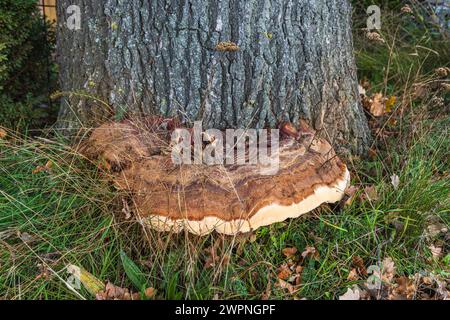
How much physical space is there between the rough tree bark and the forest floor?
52 centimetres

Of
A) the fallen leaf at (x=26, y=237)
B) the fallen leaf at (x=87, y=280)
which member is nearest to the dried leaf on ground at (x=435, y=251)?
the fallen leaf at (x=87, y=280)

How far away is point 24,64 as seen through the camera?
433 cm

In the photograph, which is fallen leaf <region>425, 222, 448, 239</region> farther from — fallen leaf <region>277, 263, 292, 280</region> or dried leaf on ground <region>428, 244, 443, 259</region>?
fallen leaf <region>277, 263, 292, 280</region>

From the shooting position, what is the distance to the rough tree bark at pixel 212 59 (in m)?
3.06

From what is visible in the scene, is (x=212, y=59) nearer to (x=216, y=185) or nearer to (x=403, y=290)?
(x=216, y=185)

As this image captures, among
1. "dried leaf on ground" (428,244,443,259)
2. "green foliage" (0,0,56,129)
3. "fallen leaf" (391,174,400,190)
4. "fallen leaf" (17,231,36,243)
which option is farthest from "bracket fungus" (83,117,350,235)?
"green foliage" (0,0,56,129)

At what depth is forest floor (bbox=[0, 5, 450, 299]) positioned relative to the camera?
2730 millimetres

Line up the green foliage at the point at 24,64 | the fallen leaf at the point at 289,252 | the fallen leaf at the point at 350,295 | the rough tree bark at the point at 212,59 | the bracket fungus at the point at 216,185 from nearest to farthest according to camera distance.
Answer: the bracket fungus at the point at 216,185
the fallen leaf at the point at 350,295
the fallen leaf at the point at 289,252
the rough tree bark at the point at 212,59
the green foliage at the point at 24,64

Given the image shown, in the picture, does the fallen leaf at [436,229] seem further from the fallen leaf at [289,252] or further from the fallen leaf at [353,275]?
the fallen leaf at [289,252]

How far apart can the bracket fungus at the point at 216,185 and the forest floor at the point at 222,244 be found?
15 centimetres

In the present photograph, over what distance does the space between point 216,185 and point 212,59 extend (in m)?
0.88

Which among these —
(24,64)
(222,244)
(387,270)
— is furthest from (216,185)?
(24,64)
